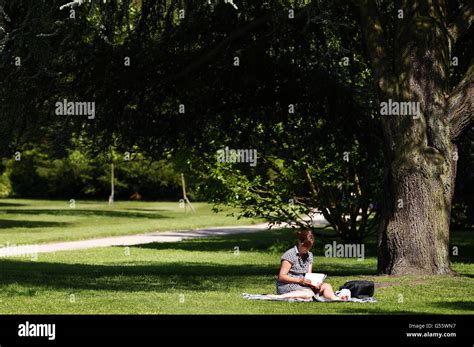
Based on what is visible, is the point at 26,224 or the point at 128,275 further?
the point at 26,224

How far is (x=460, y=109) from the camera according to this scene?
1725cm

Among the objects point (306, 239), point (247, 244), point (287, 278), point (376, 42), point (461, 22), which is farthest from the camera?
point (247, 244)

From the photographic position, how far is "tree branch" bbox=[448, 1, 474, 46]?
59.0 feet

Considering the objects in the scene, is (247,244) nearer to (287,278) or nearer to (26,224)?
(26,224)

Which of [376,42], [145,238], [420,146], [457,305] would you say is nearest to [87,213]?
[145,238]

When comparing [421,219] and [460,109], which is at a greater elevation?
[460,109]

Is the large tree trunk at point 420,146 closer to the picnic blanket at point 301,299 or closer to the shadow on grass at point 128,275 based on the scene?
the picnic blanket at point 301,299

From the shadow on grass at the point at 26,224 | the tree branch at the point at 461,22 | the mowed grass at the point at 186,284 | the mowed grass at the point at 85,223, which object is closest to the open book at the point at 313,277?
the mowed grass at the point at 186,284

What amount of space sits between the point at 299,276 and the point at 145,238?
2145 cm

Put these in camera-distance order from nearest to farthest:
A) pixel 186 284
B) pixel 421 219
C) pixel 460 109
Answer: pixel 421 219
pixel 460 109
pixel 186 284

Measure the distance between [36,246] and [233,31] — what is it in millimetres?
13066

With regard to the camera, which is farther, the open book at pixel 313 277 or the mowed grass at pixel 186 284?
the open book at pixel 313 277

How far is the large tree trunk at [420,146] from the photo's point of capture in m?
17.0
